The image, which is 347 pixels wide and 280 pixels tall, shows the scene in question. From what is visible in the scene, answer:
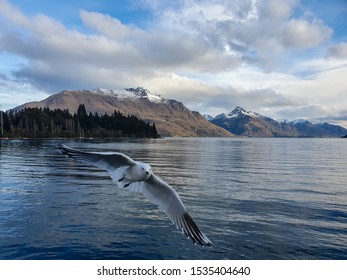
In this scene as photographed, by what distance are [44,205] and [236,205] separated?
10998 millimetres

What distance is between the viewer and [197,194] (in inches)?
925

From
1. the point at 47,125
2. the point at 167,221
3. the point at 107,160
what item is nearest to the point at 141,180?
the point at 107,160

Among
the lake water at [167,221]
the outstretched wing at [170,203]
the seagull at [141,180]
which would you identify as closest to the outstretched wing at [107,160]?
the seagull at [141,180]

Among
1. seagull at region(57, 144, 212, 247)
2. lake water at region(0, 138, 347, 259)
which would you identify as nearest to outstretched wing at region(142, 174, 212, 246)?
seagull at region(57, 144, 212, 247)

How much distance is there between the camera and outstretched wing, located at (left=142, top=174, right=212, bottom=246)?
30.7ft

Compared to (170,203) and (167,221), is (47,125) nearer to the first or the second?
(167,221)

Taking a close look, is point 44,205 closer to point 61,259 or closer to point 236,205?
point 61,259

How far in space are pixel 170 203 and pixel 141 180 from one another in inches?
52.9

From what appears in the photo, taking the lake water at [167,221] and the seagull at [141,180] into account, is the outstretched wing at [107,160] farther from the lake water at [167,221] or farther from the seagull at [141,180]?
the lake water at [167,221]

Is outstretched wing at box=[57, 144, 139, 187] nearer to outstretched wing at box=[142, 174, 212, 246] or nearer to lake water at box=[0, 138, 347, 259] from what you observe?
outstretched wing at box=[142, 174, 212, 246]

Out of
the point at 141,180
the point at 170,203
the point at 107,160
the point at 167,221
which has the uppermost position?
the point at 107,160

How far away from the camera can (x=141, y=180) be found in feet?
30.6

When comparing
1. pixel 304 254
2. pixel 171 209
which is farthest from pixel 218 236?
pixel 171 209
